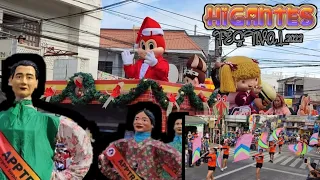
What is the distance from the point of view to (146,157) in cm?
411

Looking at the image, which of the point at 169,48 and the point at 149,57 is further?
the point at 169,48

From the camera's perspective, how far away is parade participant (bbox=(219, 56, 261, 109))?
707 cm

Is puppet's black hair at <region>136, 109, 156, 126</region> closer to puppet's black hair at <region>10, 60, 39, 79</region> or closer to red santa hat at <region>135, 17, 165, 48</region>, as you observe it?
puppet's black hair at <region>10, 60, 39, 79</region>

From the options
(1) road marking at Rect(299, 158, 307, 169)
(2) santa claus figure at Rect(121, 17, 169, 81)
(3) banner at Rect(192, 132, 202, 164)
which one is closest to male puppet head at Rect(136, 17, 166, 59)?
(2) santa claus figure at Rect(121, 17, 169, 81)

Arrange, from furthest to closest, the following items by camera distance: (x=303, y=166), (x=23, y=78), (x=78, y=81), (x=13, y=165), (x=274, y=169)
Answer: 1. (x=303, y=166)
2. (x=274, y=169)
3. (x=78, y=81)
4. (x=23, y=78)
5. (x=13, y=165)

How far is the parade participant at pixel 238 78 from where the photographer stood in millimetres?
7066

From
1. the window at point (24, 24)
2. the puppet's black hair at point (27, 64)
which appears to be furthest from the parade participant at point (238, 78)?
the window at point (24, 24)

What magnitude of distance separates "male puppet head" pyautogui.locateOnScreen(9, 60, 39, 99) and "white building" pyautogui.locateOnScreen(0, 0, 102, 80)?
21.4 ft

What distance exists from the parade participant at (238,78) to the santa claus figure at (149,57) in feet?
5.02

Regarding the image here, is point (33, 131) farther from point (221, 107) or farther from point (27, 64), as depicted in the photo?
point (221, 107)

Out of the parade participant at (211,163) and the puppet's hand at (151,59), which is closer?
the parade participant at (211,163)

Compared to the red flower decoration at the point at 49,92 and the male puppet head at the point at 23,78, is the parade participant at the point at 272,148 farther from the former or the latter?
the male puppet head at the point at 23,78

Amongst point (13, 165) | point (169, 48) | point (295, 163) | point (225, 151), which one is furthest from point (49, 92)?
point (169, 48)

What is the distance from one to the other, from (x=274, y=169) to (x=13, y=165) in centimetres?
372
